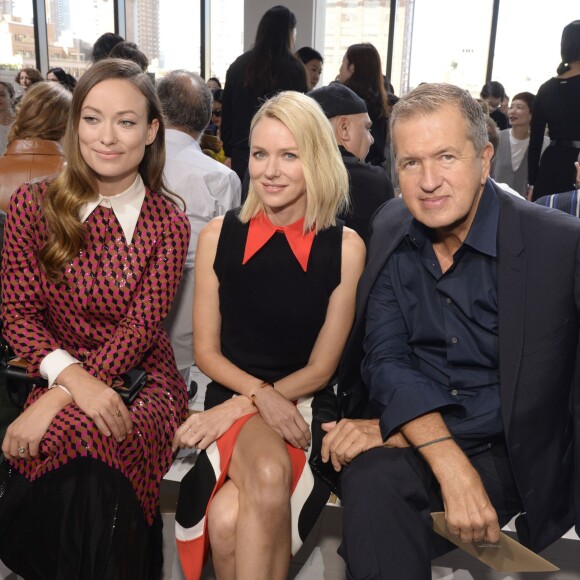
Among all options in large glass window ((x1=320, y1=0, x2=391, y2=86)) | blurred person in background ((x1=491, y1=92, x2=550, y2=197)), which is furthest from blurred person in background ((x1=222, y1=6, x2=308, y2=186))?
large glass window ((x1=320, y1=0, x2=391, y2=86))

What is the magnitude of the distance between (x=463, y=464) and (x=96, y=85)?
1.43 meters

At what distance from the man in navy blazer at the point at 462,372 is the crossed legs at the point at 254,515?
0.15 m

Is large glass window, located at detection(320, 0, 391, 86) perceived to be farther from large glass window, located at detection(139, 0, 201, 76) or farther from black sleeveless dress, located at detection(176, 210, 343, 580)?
black sleeveless dress, located at detection(176, 210, 343, 580)

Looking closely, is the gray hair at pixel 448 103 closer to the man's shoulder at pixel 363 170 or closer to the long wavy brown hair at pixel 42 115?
the man's shoulder at pixel 363 170

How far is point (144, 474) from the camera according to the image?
72.6 inches

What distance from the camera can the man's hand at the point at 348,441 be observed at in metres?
1.67

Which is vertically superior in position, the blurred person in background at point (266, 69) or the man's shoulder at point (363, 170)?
the blurred person in background at point (266, 69)

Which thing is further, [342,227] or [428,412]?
[342,227]

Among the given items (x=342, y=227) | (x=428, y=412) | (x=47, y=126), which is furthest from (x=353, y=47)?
(x=428, y=412)

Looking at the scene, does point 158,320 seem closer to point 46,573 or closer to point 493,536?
point 46,573

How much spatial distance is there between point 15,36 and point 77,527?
10.5 m

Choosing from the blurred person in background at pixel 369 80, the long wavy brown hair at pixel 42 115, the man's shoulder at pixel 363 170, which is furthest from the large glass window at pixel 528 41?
the long wavy brown hair at pixel 42 115

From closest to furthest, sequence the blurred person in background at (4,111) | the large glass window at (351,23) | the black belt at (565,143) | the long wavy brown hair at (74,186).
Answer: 1. the long wavy brown hair at (74,186)
2. the black belt at (565,143)
3. the blurred person in background at (4,111)
4. the large glass window at (351,23)

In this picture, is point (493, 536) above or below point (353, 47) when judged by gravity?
below
